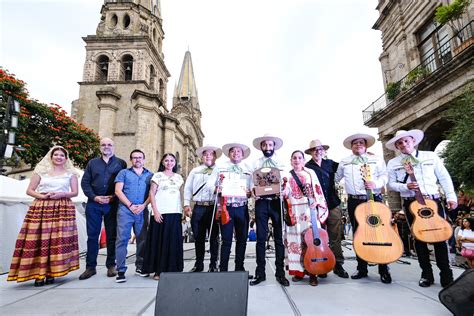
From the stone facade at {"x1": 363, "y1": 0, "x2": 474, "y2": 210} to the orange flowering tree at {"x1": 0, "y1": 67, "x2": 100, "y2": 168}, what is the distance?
62.0 ft

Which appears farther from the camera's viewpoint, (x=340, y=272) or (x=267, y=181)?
(x=340, y=272)

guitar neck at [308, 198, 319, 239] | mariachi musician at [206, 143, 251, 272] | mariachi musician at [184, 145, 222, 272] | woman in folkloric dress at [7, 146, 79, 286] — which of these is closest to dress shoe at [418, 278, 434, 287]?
guitar neck at [308, 198, 319, 239]

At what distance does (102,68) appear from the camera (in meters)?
26.8

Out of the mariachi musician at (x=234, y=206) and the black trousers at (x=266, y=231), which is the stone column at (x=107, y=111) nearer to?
the mariachi musician at (x=234, y=206)

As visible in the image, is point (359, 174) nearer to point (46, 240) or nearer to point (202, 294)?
point (202, 294)

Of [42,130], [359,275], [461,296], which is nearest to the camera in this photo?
[461,296]

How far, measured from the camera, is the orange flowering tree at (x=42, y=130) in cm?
1367

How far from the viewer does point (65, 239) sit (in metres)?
3.80

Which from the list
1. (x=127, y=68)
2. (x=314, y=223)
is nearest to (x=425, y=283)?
(x=314, y=223)

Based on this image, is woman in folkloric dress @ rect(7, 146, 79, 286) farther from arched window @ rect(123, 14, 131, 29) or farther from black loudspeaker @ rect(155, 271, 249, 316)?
arched window @ rect(123, 14, 131, 29)

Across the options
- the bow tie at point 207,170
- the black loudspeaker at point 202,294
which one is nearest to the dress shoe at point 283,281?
the black loudspeaker at point 202,294

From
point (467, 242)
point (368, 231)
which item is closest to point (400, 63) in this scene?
point (467, 242)

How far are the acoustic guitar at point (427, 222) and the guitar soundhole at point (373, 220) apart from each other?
1.48 feet

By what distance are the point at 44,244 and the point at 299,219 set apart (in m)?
3.76
